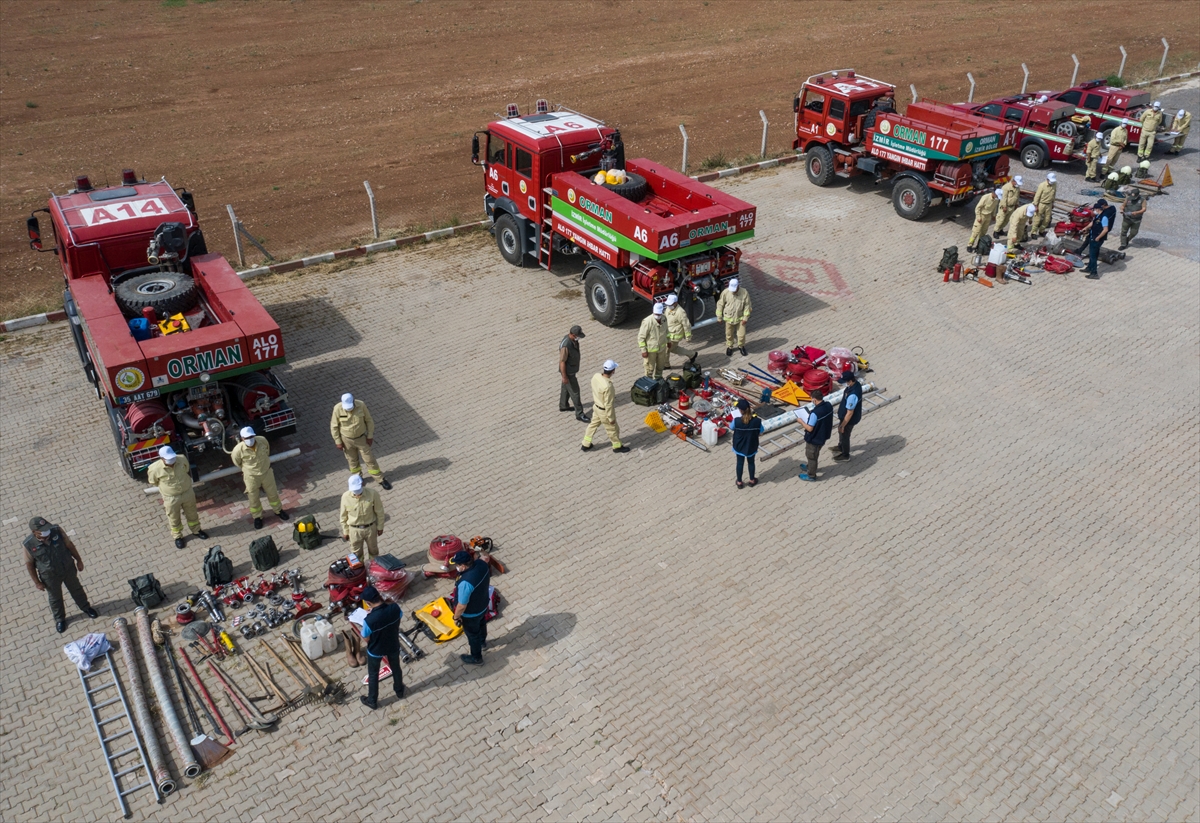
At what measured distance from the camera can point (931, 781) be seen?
8234 mm

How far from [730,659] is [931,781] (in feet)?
7.27

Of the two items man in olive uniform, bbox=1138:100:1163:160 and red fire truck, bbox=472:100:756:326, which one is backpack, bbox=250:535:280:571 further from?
man in olive uniform, bbox=1138:100:1163:160

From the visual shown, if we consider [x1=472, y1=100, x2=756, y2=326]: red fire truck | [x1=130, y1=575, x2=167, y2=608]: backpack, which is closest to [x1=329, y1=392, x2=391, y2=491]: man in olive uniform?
[x1=130, y1=575, x2=167, y2=608]: backpack

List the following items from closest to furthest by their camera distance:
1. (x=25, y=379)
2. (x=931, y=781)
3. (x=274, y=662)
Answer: (x=931, y=781)
(x=274, y=662)
(x=25, y=379)

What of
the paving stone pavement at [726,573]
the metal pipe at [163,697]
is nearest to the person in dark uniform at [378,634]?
the paving stone pavement at [726,573]

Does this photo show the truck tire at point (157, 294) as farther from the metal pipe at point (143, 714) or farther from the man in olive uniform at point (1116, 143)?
the man in olive uniform at point (1116, 143)

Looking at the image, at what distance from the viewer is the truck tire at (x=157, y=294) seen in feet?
42.4

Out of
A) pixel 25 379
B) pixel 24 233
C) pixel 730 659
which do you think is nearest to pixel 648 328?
pixel 730 659

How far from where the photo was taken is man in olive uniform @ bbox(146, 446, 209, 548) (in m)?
10.6

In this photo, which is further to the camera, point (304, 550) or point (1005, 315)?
point (1005, 315)

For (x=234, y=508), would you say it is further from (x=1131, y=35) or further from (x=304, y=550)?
(x=1131, y=35)

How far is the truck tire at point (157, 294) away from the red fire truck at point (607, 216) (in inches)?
253

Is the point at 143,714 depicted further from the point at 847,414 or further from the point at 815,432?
the point at 847,414

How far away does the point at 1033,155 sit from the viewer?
23109 mm
